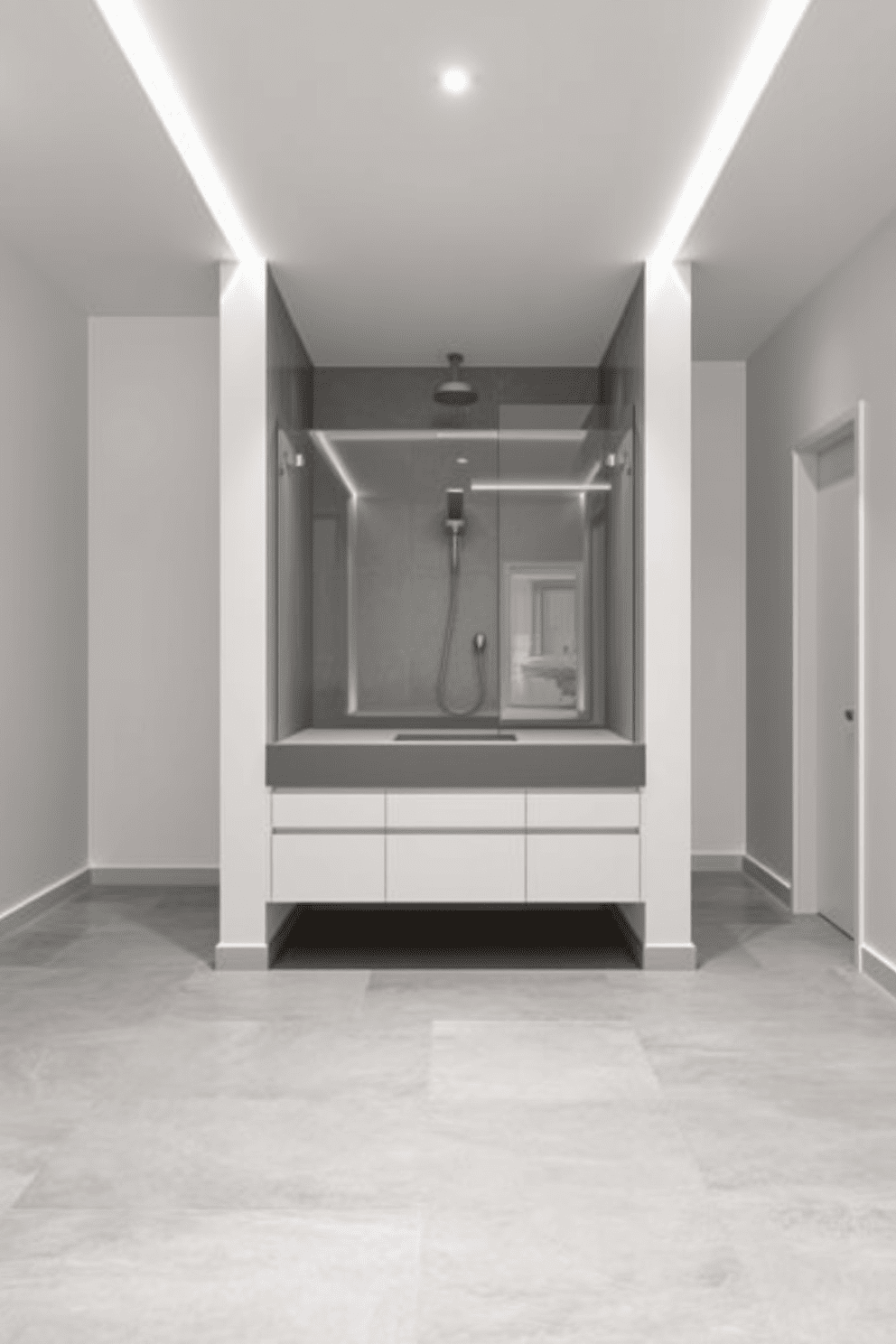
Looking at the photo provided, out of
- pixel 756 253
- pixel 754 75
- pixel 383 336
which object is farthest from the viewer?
pixel 383 336

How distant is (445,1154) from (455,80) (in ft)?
8.95

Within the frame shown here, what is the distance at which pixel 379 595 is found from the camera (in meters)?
5.79

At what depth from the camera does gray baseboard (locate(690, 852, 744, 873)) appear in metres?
6.21

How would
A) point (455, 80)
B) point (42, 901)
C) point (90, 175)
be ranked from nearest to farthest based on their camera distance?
point (455, 80) < point (90, 175) < point (42, 901)

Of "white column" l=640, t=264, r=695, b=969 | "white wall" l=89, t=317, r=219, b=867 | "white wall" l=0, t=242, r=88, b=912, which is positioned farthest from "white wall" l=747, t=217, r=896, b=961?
"white wall" l=0, t=242, r=88, b=912

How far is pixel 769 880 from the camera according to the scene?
5703mm

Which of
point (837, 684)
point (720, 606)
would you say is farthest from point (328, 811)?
point (720, 606)

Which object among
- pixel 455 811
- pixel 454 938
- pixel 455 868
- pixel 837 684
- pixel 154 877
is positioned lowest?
pixel 454 938

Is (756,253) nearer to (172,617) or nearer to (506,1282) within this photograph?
(172,617)

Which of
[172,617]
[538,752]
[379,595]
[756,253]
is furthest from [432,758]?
[756,253]

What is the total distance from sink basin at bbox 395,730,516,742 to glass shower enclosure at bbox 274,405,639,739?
0.45ft

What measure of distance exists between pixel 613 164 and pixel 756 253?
92 centimetres

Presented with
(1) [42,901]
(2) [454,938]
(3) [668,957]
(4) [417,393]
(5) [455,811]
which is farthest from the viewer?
(4) [417,393]

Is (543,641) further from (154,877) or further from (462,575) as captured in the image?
(154,877)
